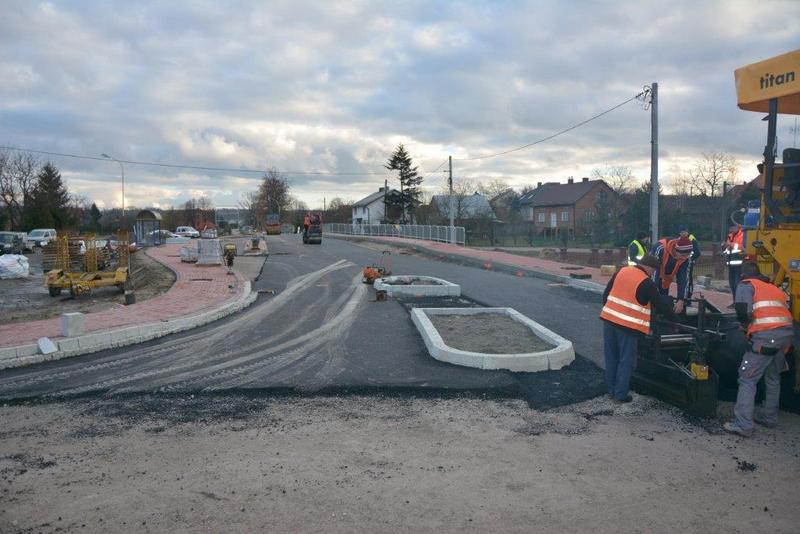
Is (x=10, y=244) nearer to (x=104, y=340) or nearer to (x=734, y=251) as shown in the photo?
(x=104, y=340)

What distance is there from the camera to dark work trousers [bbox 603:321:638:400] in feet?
19.8

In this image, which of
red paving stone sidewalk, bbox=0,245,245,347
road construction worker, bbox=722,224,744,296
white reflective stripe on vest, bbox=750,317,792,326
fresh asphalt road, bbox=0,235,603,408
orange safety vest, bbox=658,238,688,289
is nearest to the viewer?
white reflective stripe on vest, bbox=750,317,792,326

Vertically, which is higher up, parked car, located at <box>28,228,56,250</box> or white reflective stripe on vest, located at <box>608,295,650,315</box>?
parked car, located at <box>28,228,56,250</box>

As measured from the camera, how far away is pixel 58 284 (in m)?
15.0

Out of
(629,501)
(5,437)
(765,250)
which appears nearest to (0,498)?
(5,437)

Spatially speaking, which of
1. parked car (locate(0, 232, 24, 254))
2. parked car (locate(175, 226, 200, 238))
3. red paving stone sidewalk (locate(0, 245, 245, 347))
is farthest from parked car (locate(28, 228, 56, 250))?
red paving stone sidewalk (locate(0, 245, 245, 347))

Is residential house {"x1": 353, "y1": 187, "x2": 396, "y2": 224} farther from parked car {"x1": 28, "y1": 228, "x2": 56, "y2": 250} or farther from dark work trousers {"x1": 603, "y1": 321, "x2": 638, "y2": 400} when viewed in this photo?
dark work trousers {"x1": 603, "y1": 321, "x2": 638, "y2": 400}

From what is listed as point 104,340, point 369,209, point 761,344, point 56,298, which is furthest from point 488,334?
point 369,209

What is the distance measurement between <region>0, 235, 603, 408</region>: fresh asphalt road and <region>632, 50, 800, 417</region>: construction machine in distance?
0.83 meters

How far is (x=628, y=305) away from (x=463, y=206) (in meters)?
53.6

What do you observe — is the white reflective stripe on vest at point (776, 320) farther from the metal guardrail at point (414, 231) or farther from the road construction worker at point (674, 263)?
the metal guardrail at point (414, 231)

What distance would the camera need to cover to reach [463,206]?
193ft

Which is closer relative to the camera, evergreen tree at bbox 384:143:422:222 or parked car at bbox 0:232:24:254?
parked car at bbox 0:232:24:254

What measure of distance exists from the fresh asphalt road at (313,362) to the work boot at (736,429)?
137 cm
